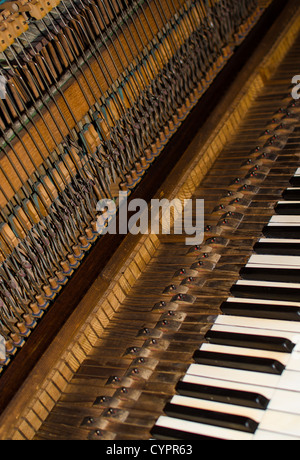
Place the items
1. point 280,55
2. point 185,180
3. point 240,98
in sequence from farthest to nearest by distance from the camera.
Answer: point 280,55 → point 240,98 → point 185,180

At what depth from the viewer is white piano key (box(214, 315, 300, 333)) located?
266 cm

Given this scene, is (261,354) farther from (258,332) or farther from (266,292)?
(266,292)

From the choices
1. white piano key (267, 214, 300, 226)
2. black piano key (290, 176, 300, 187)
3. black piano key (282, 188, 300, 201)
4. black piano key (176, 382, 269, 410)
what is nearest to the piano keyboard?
black piano key (176, 382, 269, 410)

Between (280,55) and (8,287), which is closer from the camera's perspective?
(8,287)

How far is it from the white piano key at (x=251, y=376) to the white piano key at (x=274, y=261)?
60 centimetres

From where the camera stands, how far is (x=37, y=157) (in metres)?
2.85

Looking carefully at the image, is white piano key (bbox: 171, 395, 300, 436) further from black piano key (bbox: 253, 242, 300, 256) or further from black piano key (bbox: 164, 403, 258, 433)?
black piano key (bbox: 253, 242, 300, 256)

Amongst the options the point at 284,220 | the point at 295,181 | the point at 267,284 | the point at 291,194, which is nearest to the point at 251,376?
the point at 267,284

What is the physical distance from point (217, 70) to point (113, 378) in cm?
234

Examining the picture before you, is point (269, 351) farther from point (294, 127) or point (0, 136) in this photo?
point (294, 127)

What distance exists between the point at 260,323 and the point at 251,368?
25cm

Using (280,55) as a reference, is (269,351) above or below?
below

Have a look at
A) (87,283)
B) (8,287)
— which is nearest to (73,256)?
(87,283)

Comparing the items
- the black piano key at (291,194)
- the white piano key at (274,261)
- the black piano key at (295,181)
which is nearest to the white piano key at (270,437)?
the white piano key at (274,261)
